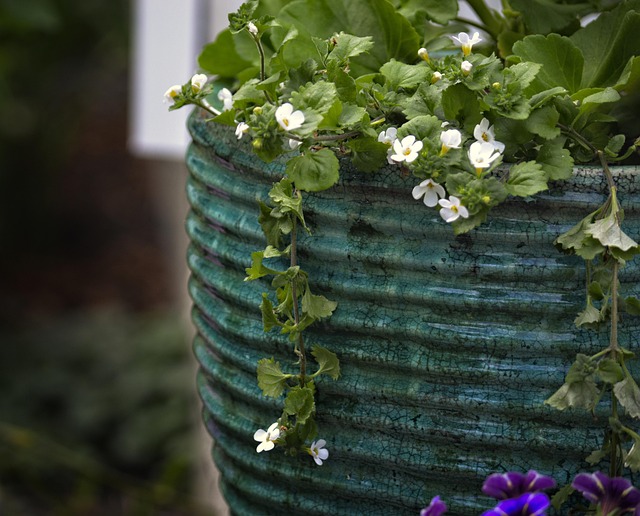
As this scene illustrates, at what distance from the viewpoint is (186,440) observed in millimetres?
2695

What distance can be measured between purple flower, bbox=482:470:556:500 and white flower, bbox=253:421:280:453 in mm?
179

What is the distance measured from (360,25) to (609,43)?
0.23 meters

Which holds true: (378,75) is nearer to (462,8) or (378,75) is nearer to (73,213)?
(462,8)

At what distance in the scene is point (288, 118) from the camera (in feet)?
2.34

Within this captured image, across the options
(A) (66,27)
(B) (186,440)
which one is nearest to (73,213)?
(A) (66,27)

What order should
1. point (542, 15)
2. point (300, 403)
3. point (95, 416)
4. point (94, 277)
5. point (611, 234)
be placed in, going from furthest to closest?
point (94, 277)
point (95, 416)
point (542, 15)
point (300, 403)
point (611, 234)

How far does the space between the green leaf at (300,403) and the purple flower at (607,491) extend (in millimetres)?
215

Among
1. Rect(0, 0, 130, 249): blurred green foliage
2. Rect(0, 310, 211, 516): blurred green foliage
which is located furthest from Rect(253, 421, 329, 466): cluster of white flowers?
Rect(0, 0, 130, 249): blurred green foliage

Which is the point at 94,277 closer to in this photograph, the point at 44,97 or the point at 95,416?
the point at 44,97

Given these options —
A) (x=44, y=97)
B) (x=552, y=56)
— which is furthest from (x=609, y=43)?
(x=44, y=97)

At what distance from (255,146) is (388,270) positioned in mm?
144

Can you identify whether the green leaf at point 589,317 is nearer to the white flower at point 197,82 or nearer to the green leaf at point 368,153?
the green leaf at point 368,153

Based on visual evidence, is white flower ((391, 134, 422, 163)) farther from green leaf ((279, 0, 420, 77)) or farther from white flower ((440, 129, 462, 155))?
green leaf ((279, 0, 420, 77))

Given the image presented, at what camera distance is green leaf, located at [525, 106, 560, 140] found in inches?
28.8
